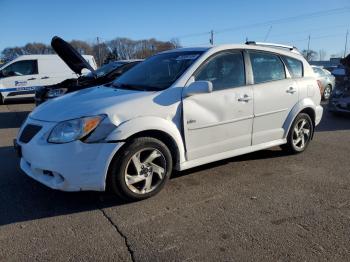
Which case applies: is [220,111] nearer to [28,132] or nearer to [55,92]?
[28,132]

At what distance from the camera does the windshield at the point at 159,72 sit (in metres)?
4.58

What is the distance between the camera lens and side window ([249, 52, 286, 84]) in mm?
5203

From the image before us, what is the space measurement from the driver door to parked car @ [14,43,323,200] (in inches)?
0.5

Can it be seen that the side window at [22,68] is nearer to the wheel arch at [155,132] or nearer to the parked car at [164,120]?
the parked car at [164,120]

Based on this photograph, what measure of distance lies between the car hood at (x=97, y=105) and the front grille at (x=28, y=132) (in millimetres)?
116

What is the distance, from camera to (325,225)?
11.8 feet

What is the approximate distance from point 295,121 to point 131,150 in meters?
2.96

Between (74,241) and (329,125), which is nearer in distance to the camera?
(74,241)

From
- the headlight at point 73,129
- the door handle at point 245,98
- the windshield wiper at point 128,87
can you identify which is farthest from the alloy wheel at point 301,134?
the headlight at point 73,129

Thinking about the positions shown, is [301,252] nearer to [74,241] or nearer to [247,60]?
[74,241]

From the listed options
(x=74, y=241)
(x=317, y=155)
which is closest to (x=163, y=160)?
(x=74, y=241)

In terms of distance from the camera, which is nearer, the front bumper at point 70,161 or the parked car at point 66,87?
the front bumper at point 70,161

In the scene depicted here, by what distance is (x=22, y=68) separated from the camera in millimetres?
14531

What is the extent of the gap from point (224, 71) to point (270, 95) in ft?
2.80
